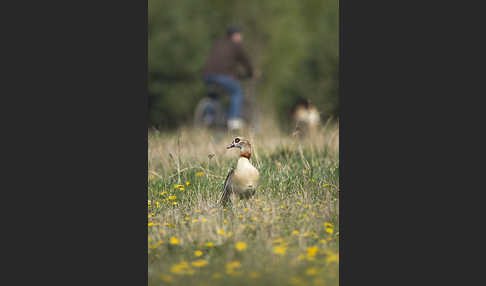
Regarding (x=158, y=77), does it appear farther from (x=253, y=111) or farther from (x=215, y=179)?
(x=215, y=179)

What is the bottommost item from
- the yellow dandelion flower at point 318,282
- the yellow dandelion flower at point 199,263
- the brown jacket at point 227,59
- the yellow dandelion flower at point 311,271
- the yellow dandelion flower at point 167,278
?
the yellow dandelion flower at point 318,282

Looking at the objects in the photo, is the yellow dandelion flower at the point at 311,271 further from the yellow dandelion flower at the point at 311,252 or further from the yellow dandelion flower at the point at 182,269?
the yellow dandelion flower at the point at 182,269

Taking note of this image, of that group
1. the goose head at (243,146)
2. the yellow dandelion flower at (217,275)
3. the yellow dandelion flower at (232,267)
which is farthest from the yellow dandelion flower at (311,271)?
the goose head at (243,146)

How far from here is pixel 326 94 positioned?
11148 mm

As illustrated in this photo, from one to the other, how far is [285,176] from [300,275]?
1587mm

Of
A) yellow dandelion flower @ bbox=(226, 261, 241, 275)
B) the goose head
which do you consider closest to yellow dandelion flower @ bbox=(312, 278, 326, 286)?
yellow dandelion flower @ bbox=(226, 261, 241, 275)

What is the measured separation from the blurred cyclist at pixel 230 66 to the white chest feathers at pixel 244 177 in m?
4.79

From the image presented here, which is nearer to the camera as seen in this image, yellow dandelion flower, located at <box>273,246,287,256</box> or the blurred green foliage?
yellow dandelion flower, located at <box>273,246,287,256</box>

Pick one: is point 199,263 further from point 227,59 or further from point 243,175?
point 227,59

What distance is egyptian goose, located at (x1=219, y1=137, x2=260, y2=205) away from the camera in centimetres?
407

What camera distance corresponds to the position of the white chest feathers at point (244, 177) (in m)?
4.07

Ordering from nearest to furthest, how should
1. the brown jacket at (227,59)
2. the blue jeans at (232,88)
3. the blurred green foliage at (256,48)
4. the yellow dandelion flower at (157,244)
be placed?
the yellow dandelion flower at (157,244) → the brown jacket at (227,59) → the blue jeans at (232,88) → the blurred green foliage at (256,48)

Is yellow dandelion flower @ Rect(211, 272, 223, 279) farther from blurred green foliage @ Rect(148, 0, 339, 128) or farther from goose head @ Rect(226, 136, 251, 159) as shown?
blurred green foliage @ Rect(148, 0, 339, 128)

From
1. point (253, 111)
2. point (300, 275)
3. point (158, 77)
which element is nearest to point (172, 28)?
point (158, 77)
